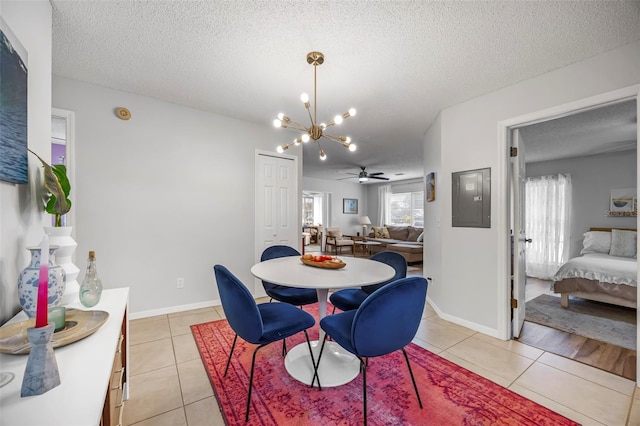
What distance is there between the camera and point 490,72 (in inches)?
91.0

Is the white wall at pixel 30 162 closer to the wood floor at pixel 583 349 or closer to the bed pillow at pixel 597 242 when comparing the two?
the wood floor at pixel 583 349

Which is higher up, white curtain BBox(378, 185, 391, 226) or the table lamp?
white curtain BBox(378, 185, 391, 226)

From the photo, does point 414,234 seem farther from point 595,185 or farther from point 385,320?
point 385,320

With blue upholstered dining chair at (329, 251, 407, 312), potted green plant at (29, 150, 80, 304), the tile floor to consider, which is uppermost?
potted green plant at (29, 150, 80, 304)

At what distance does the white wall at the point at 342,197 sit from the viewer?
29.0ft

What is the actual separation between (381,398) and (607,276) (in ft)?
11.3

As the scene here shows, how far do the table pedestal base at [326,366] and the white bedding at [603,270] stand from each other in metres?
3.35

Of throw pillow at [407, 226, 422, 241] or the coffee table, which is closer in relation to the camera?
the coffee table

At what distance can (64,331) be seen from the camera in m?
0.99

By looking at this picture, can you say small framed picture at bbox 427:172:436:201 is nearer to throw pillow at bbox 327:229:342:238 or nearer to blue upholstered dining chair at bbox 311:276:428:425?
blue upholstered dining chair at bbox 311:276:428:425

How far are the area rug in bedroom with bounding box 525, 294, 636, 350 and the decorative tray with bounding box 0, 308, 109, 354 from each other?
396 cm

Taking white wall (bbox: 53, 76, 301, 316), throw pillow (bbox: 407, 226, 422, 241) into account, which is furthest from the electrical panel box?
throw pillow (bbox: 407, 226, 422, 241)

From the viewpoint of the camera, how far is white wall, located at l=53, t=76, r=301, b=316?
2.62 metres

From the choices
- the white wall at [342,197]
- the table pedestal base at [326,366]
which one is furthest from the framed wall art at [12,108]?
the white wall at [342,197]
